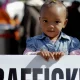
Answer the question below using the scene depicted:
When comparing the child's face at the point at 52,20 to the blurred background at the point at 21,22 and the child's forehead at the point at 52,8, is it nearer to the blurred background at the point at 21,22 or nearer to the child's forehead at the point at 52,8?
the child's forehead at the point at 52,8

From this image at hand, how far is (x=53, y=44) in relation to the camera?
12.1ft

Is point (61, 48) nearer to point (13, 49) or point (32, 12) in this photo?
point (32, 12)

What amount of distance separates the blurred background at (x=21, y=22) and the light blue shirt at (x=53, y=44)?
3313 mm

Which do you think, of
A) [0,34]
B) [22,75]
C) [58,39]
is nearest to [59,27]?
[58,39]

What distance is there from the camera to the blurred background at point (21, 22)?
7.31 m

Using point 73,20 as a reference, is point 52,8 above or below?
above

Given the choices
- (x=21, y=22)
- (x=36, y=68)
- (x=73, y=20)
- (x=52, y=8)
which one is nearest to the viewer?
(x=36, y=68)

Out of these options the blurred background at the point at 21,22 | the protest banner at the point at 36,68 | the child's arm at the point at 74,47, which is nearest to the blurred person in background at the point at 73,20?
the blurred background at the point at 21,22

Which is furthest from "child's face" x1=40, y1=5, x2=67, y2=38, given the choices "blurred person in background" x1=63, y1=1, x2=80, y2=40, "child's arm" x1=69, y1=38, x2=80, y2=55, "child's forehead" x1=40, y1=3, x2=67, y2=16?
"blurred person in background" x1=63, y1=1, x2=80, y2=40

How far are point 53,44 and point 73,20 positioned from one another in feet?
12.0

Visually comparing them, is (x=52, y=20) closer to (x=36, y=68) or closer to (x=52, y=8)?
(x=52, y=8)

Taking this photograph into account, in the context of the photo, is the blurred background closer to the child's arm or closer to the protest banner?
the child's arm

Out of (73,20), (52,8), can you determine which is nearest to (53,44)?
(52,8)

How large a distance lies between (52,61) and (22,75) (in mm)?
243
